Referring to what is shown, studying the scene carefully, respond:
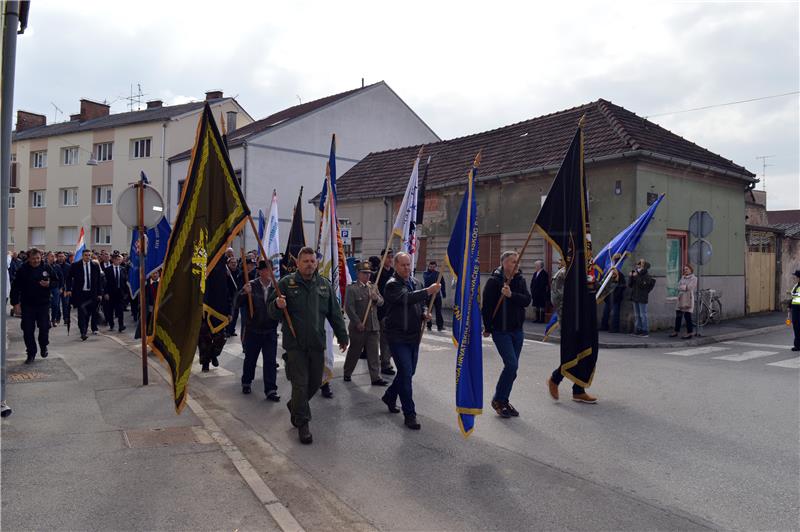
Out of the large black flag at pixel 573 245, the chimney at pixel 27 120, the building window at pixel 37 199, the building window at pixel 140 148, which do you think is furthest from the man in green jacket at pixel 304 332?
the chimney at pixel 27 120

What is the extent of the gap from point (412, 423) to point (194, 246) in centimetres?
279

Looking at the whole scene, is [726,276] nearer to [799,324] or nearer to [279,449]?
[799,324]

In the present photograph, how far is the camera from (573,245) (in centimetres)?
698

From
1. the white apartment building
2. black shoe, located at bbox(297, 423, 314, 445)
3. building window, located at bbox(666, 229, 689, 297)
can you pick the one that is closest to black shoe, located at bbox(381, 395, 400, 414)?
black shoe, located at bbox(297, 423, 314, 445)

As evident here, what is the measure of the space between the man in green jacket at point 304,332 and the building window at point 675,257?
497 inches

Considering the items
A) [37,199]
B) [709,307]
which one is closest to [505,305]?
[709,307]

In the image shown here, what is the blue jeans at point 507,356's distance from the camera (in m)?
6.68

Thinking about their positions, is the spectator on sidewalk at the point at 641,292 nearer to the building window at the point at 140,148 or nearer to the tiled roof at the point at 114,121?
the tiled roof at the point at 114,121

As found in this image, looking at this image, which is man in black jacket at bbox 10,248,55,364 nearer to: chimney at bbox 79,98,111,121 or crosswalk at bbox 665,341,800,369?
crosswalk at bbox 665,341,800,369

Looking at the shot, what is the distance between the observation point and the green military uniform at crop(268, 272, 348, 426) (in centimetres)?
589

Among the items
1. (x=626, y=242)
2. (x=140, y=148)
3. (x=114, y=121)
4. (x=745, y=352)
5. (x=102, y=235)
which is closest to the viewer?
(x=626, y=242)

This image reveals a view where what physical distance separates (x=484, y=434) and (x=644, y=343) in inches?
332

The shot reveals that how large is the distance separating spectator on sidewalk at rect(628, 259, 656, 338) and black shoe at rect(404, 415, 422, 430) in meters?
9.62

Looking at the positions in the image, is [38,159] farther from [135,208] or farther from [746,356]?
[746,356]
